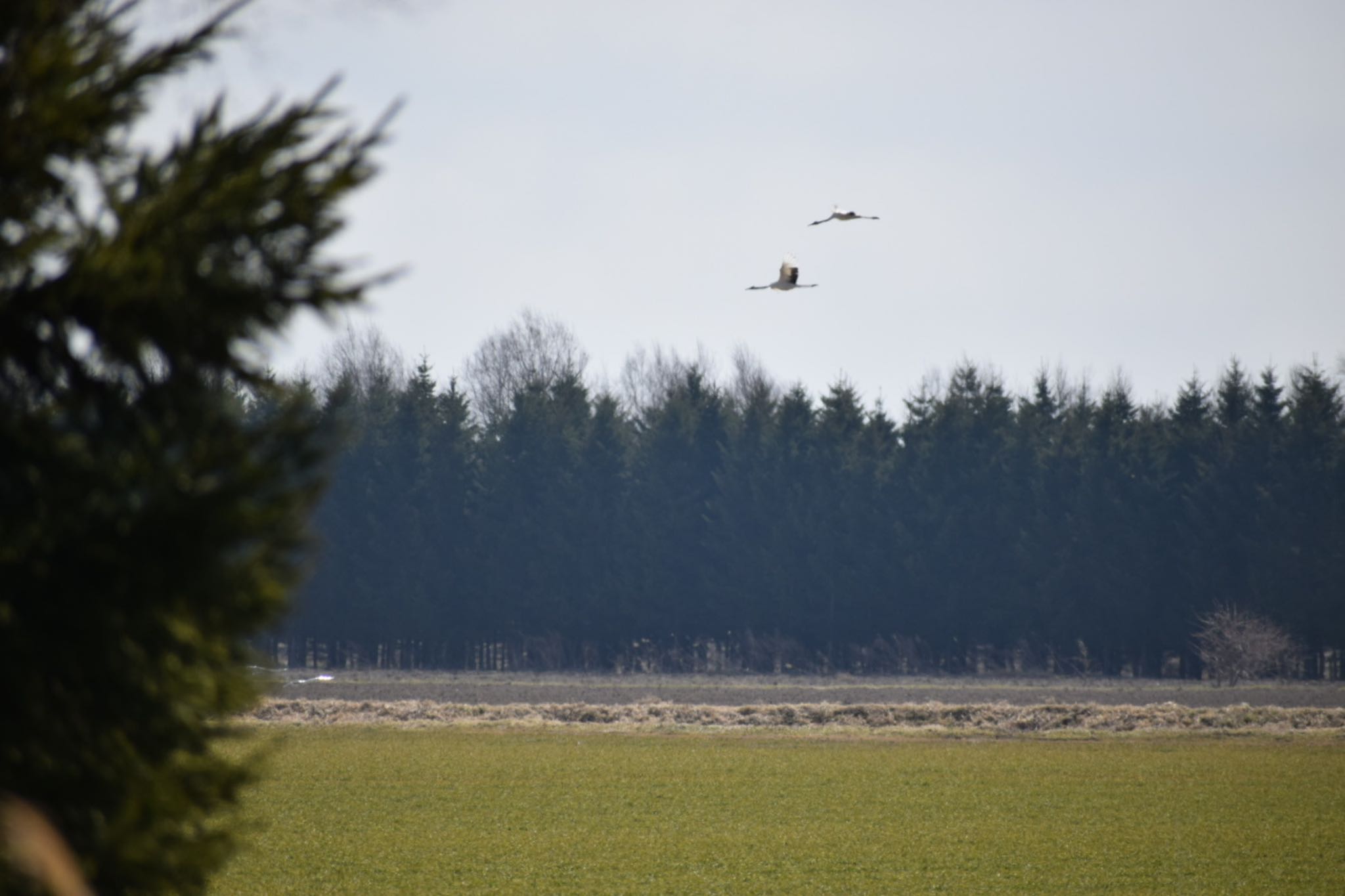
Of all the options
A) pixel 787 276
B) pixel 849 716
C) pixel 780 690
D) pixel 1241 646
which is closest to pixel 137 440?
pixel 787 276

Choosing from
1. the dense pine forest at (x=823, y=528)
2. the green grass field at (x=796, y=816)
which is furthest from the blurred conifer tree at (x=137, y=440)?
the dense pine forest at (x=823, y=528)

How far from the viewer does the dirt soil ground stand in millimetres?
47500

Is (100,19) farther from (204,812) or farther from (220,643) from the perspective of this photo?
(204,812)

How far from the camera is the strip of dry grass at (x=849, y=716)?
128 ft

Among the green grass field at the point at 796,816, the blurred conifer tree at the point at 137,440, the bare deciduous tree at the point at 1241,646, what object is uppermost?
the blurred conifer tree at the point at 137,440

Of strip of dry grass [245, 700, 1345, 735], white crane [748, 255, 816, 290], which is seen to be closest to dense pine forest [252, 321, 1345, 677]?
strip of dry grass [245, 700, 1345, 735]

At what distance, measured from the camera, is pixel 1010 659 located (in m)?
67.6

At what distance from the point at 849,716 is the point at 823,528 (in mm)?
29825

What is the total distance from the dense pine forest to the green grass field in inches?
1189

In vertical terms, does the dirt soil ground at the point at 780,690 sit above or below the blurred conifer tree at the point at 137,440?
below

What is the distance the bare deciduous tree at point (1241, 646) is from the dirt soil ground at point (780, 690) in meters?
1.10

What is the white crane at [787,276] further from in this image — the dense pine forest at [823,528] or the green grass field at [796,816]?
the dense pine forest at [823,528]

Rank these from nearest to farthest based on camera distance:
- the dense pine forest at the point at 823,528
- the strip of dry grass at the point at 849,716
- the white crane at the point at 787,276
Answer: the white crane at the point at 787,276 < the strip of dry grass at the point at 849,716 < the dense pine forest at the point at 823,528

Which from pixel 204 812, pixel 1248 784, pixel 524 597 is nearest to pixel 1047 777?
pixel 1248 784
